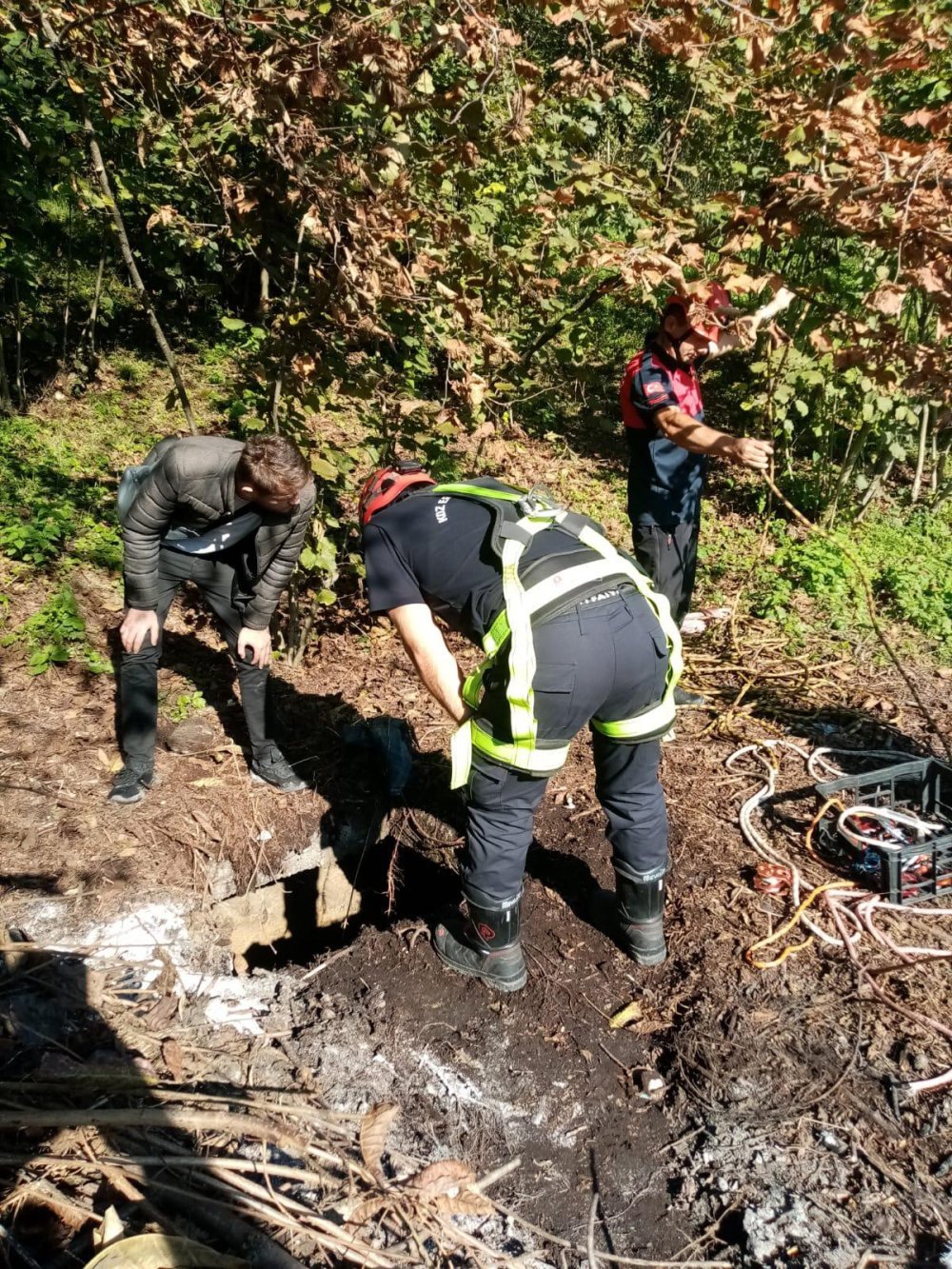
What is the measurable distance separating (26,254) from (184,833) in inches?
214

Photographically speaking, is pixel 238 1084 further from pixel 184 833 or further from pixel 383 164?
pixel 383 164

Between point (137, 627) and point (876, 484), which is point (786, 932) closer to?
point (137, 627)

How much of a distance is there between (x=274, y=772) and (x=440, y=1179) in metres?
2.14

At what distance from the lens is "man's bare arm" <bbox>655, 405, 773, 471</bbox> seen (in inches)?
143

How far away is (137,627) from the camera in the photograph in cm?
360

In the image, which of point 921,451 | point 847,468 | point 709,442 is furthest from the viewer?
point 921,451

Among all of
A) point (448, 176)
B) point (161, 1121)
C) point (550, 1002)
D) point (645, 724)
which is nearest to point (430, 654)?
point (645, 724)

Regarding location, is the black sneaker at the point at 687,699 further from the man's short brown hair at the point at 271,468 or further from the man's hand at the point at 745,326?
the man's short brown hair at the point at 271,468

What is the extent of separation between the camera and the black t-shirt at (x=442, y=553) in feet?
8.88

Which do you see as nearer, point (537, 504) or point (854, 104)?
point (537, 504)

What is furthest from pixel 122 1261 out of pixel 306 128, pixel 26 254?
pixel 26 254

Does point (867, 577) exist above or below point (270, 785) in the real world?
above

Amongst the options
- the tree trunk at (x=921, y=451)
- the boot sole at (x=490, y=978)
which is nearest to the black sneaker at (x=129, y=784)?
the boot sole at (x=490, y=978)

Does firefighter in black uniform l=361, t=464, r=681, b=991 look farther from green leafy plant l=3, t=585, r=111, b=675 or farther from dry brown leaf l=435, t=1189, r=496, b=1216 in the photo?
green leafy plant l=3, t=585, r=111, b=675
